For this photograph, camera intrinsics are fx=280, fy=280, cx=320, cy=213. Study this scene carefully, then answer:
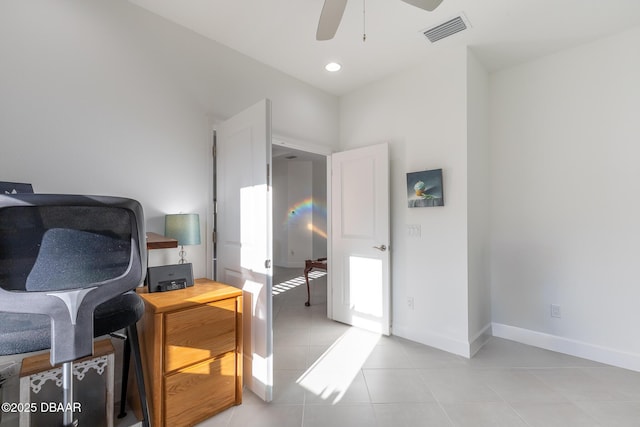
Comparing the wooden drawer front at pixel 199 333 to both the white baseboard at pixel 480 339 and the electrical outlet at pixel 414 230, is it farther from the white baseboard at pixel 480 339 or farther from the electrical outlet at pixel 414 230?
the white baseboard at pixel 480 339

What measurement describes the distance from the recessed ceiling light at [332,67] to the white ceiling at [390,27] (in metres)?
0.06

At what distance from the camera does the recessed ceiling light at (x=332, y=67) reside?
116 inches

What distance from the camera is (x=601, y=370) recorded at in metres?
2.34

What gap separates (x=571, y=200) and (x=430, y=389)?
219 centimetres

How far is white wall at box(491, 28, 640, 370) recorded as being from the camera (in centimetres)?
240

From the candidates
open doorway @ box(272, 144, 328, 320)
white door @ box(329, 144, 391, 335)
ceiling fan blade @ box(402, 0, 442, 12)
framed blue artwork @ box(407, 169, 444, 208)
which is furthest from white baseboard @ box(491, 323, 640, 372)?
open doorway @ box(272, 144, 328, 320)

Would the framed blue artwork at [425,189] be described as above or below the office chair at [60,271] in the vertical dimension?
above

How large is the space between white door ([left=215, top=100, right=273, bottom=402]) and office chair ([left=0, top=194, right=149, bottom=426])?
0.94 metres

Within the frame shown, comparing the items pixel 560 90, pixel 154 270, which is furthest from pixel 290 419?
pixel 560 90

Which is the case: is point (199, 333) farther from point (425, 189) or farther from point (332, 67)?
point (332, 67)

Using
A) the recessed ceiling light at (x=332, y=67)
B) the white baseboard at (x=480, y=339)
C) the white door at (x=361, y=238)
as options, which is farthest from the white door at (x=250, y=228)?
the white baseboard at (x=480, y=339)

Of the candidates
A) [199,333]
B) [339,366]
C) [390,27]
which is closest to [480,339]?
[339,366]

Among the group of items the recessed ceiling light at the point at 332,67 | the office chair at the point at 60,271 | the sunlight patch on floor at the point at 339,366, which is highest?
the recessed ceiling light at the point at 332,67

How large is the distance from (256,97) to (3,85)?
1735 mm
